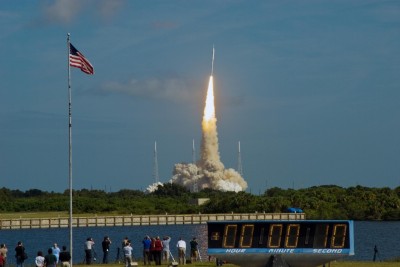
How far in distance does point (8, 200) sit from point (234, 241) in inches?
5448

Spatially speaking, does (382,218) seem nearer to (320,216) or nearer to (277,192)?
(320,216)

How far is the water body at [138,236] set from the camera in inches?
3652

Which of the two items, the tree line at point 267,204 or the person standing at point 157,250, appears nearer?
the person standing at point 157,250

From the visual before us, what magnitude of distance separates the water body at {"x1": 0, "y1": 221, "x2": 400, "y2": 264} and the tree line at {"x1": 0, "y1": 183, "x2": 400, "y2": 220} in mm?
6000

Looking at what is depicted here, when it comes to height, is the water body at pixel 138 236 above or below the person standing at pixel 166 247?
above

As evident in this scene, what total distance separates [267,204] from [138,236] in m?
41.0

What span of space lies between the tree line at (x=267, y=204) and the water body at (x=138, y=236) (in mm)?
6000

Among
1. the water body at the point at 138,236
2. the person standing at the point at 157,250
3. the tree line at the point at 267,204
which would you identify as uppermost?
the tree line at the point at 267,204

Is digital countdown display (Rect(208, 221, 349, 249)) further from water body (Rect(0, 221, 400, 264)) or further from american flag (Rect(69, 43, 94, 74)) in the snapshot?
water body (Rect(0, 221, 400, 264))

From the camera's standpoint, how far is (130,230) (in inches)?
5394

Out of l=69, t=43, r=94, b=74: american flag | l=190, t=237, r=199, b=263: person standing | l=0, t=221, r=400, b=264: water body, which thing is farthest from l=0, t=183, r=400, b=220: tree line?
l=69, t=43, r=94, b=74: american flag

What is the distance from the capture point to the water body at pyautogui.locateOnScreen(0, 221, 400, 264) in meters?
92.8

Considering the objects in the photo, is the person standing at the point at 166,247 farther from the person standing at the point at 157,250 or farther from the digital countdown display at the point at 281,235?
the digital countdown display at the point at 281,235

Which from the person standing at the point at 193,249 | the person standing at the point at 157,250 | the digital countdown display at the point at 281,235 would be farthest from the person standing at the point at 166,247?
the digital countdown display at the point at 281,235
